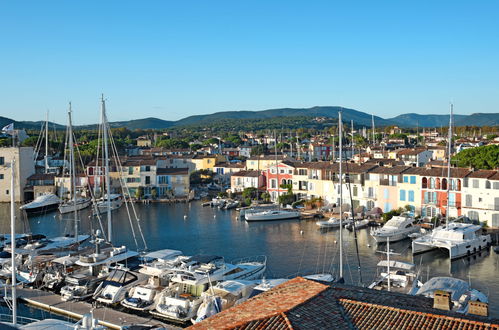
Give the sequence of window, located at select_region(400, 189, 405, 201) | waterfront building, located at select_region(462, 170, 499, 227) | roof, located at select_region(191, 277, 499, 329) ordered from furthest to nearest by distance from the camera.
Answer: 1. window, located at select_region(400, 189, 405, 201)
2. waterfront building, located at select_region(462, 170, 499, 227)
3. roof, located at select_region(191, 277, 499, 329)

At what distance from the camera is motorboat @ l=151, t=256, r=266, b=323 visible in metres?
19.8

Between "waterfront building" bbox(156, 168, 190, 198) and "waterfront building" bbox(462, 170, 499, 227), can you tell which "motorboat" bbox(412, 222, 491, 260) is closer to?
"waterfront building" bbox(462, 170, 499, 227)

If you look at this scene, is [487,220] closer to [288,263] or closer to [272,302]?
[288,263]

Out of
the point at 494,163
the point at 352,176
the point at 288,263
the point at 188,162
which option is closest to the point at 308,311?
the point at 288,263

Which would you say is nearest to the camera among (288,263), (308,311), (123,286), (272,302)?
(308,311)

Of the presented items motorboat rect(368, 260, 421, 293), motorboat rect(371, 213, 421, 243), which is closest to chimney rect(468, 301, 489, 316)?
motorboat rect(368, 260, 421, 293)

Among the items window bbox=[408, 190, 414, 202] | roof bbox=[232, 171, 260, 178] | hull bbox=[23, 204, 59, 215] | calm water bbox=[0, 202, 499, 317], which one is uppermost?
roof bbox=[232, 171, 260, 178]

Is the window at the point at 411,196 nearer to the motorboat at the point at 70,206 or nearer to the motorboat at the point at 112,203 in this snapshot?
the motorboat at the point at 112,203

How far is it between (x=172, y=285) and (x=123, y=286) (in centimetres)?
219

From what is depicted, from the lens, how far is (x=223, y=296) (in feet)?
65.8

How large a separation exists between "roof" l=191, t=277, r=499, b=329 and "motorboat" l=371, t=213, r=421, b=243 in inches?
738

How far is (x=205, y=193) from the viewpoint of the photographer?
5622 cm

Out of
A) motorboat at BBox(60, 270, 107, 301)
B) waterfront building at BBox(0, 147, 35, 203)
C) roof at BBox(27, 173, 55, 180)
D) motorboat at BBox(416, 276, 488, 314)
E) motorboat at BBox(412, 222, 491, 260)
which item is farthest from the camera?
roof at BBox(27, 173, 55, 180)

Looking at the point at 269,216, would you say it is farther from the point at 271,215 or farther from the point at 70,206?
the point at 70,206
